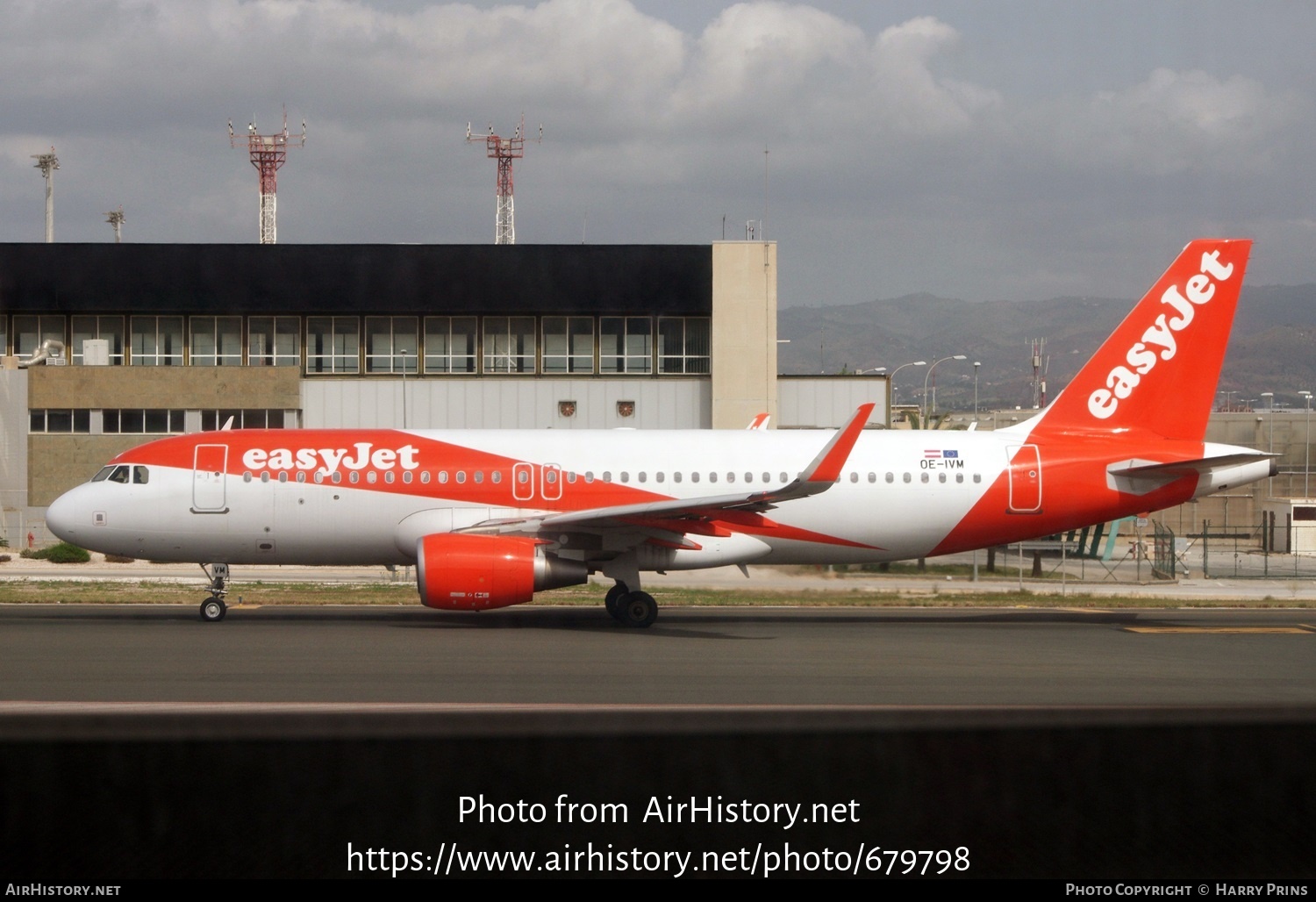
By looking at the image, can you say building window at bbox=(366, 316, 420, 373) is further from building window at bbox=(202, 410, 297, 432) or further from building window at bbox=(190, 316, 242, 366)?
building window at bbox=(190, 316, 242, 366)

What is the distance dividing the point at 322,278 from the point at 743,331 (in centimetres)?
1622

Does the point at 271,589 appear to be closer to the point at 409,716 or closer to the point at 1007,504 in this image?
the point at 1007,504

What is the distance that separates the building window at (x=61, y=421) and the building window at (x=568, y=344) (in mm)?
17205

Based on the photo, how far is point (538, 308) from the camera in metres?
48.5

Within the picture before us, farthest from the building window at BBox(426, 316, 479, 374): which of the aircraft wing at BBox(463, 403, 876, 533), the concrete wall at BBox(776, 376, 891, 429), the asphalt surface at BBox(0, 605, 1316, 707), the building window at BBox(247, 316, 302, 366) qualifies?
the aircraft wing at BBox(463, 403, 876, 533)

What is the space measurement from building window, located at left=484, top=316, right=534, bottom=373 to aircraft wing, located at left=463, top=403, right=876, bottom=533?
28.1 m

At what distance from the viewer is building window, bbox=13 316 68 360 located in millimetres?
48531

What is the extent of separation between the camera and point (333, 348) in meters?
48.4

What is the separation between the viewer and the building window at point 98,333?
159ft

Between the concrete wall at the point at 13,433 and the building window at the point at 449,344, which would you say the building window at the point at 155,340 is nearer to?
the concrete wall at the point at 13,433

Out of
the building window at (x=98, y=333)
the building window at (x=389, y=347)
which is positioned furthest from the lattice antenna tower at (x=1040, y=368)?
the building window at (x=98, y=333)

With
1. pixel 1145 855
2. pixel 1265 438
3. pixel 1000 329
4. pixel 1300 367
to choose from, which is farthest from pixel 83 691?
pixel 1265 438

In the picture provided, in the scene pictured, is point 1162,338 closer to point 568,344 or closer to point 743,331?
point 743,331

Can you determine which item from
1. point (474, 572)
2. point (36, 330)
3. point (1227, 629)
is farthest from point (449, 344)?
point (1227, 629)
